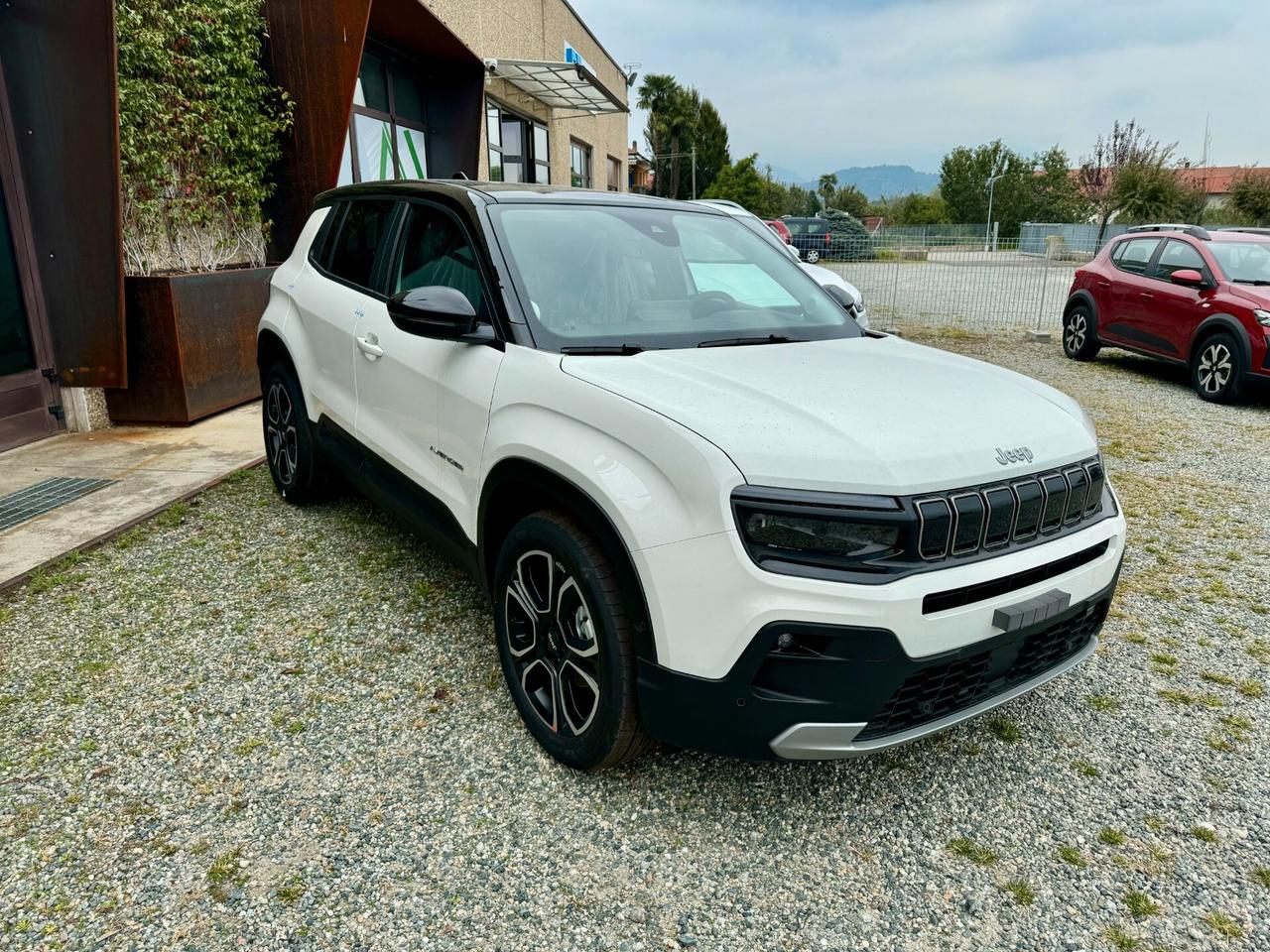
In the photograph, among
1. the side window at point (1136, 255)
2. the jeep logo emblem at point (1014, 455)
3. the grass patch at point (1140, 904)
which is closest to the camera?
the grass patch at point (1140, 904)

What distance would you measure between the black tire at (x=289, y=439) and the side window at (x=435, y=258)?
122 centimetres

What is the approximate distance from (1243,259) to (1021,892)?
8936mm

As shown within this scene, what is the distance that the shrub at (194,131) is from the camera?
6.36m

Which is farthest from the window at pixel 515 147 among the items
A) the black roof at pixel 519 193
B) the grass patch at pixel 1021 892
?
the grass patch at pixel 1021 892

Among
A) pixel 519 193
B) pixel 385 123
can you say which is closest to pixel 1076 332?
pixel 385 123

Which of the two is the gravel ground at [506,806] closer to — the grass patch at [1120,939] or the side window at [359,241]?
the grass patch at [1120,939]

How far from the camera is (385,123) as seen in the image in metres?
11.4

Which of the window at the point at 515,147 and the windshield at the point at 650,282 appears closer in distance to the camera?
the windshield at the point at 650,282

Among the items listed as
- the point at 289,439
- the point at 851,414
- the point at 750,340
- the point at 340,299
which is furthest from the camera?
the point at 289,439

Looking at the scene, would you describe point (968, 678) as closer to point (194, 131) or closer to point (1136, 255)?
point (194, 131)

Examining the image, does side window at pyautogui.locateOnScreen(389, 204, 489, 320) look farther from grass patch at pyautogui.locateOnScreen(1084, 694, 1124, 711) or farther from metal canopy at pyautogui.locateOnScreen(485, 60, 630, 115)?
metal canopy at pyautogui.locateOnScreen(485, 60, 630, 115)

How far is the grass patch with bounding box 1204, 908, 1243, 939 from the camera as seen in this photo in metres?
2.08

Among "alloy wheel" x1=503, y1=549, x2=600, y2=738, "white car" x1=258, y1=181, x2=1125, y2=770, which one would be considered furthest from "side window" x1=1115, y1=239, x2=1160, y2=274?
"alloy wheel" x1=503, y1=549, x2=600, y2=738

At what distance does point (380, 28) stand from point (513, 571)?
32.8 feet
